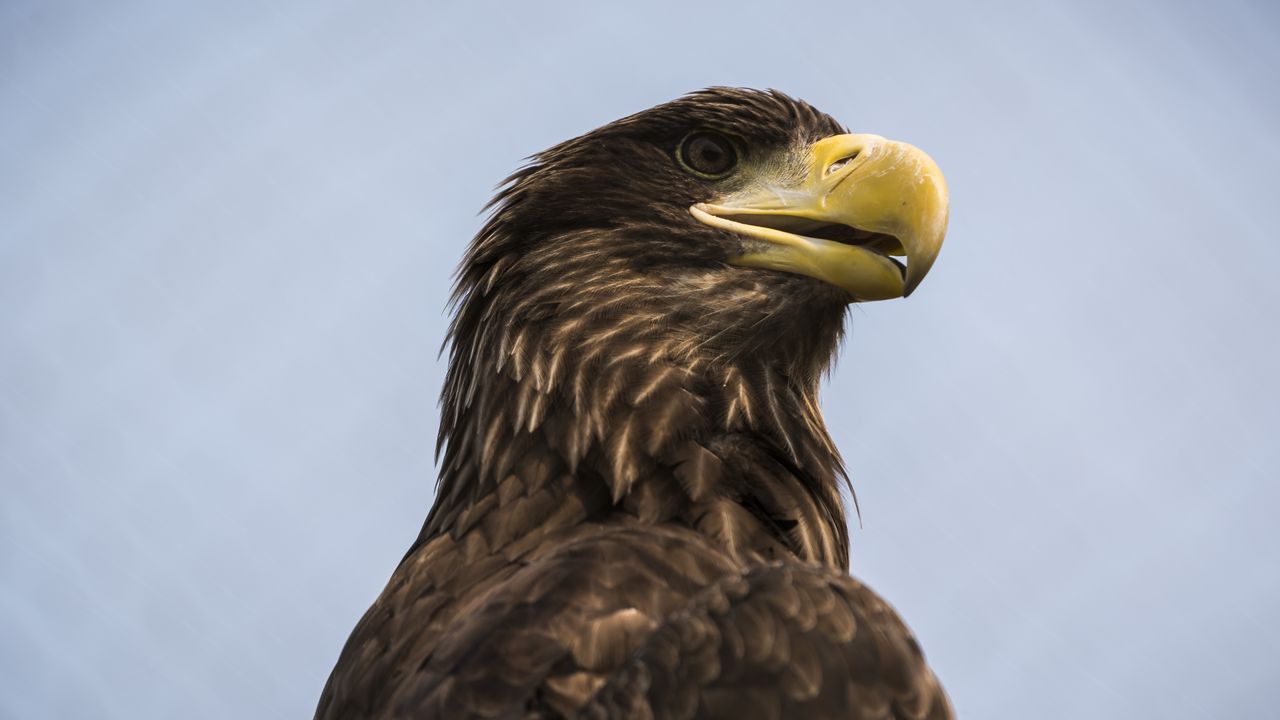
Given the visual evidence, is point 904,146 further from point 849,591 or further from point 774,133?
point 849,591

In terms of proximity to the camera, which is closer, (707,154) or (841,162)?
(841,162)

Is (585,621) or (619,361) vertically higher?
(619,361)

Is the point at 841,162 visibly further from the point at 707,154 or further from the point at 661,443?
the point at 661,443

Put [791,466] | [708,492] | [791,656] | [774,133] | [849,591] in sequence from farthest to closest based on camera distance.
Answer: [774,133]
[791,466]
[708,492]
[849,591]
[791,656]

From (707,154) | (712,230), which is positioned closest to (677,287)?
(712,230)

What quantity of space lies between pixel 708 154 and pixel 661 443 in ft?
2.44

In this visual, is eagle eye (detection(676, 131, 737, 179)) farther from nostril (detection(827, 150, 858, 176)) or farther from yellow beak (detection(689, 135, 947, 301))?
nostril (detection(827, 150, 858, 176))

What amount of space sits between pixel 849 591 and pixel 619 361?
89 cm

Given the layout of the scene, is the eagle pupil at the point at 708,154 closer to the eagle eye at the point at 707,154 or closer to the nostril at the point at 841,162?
the eagle eye at the point at 707,154

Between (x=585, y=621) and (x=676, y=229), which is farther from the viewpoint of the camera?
(x=676, y=229)

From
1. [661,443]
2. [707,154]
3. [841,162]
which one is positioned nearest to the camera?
[661,443]

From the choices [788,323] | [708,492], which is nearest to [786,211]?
[788,323]

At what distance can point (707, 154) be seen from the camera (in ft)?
9.68

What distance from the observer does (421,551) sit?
256cm
